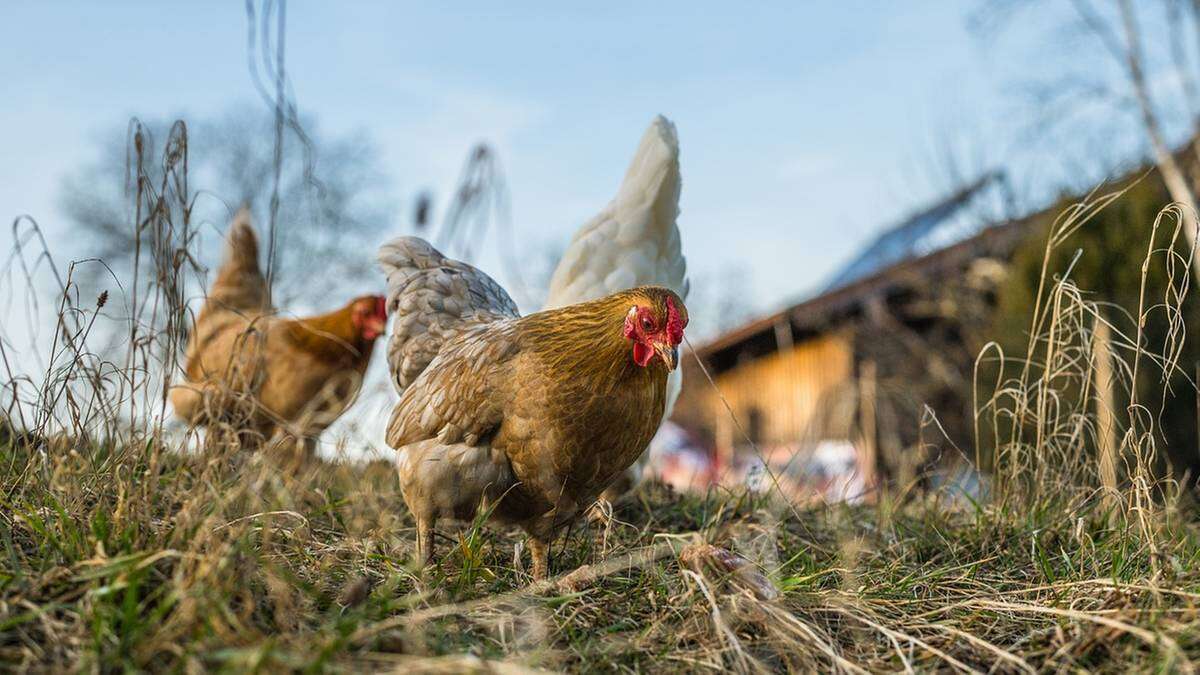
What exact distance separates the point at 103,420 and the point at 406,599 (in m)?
1.07

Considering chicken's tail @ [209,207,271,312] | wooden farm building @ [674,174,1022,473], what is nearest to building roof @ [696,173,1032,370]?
wooden farm building @ [674,174,1022,473]

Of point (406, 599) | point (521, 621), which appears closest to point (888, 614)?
point (521, 621)

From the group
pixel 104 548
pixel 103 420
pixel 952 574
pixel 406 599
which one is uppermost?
pixel 103 420

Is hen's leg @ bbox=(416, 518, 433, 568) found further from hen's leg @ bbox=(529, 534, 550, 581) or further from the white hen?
the white hen

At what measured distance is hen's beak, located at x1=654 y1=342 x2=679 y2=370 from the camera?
2.28 m

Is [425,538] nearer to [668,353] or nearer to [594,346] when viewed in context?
[594,346]

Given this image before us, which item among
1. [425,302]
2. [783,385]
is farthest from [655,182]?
[783,385]

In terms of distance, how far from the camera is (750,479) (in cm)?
340

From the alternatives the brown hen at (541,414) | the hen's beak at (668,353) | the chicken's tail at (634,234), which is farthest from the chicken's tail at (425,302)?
the hen's beak at (668,353)

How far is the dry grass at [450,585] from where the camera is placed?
1480mm

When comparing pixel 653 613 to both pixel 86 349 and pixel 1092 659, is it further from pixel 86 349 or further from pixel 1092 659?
pixel 86 349

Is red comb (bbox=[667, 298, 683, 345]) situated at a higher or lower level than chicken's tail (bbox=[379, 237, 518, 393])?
lower

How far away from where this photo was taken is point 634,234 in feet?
13.8

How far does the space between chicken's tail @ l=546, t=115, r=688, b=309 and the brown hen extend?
140 cm
